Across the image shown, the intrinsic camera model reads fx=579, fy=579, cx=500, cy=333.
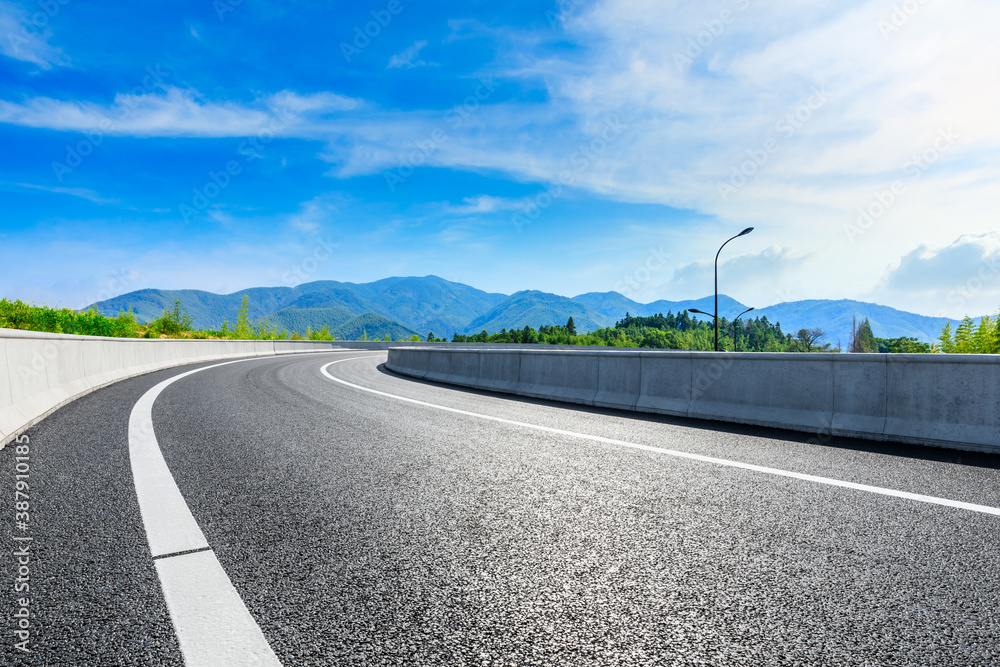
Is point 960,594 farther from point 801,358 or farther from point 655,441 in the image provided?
point 801,358

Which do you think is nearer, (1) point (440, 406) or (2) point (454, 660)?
(2) point (454, 660)

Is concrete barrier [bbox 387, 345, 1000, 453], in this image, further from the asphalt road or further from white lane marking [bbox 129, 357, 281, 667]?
white lane marking [bbox 129, 357, 281, 667]

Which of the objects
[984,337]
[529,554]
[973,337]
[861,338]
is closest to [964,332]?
[973,337]

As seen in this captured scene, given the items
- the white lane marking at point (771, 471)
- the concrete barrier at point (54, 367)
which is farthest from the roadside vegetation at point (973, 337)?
the concrete barrier at point (54, 367)

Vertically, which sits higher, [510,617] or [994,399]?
[994,399]

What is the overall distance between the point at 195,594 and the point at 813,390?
7.44 m

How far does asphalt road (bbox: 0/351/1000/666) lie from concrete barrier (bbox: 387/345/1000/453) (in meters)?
0.62

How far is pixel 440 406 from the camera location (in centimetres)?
984

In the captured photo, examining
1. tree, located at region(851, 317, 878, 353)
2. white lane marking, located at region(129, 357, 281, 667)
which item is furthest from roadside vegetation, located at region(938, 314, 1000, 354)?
white lane marking, located at region(129, 357, 281, 667)

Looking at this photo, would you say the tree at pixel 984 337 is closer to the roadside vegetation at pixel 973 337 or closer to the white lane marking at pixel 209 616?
the roadside vegetation at pixel 973 337

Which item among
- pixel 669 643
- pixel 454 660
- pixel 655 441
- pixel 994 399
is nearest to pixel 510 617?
pixel 454 660

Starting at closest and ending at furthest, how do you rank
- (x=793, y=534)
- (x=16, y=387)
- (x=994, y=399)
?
(x=793, y=534)
(x=994, y=399)
(x=16, y=387)

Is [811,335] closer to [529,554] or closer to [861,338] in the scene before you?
[861,338]

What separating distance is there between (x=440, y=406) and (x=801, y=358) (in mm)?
5535
